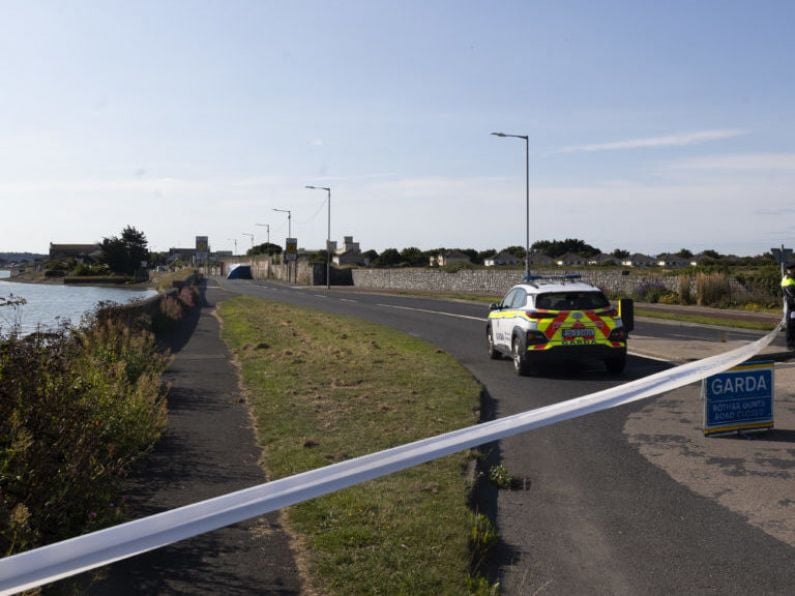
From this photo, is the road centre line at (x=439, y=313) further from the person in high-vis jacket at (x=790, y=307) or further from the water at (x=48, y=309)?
the person in high-vis jacket at (x=790, y=307)

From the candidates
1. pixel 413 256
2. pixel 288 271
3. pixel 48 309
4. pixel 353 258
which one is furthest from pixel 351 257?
pixel 48 309

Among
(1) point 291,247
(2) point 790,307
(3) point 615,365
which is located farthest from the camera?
(1) point 291,247

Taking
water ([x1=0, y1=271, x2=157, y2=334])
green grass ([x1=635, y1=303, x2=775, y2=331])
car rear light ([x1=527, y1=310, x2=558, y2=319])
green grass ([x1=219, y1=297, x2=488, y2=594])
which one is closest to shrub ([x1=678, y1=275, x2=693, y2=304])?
green grass ([x1=635, y1=303, x2=775, y2=331])

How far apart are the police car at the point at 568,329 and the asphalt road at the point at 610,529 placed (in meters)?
3.38

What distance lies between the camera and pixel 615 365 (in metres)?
13.8

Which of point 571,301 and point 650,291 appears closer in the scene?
point 571,301

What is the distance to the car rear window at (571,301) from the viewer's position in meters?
13.6

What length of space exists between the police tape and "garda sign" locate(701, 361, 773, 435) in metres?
5.21

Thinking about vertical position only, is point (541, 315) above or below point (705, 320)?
above

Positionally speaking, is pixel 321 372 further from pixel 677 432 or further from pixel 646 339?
pixel 646 339

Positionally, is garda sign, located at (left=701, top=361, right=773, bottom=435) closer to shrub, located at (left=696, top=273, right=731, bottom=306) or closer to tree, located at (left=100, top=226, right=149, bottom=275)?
shrub, located at (left=696, top=273, right=731, bottom=306)

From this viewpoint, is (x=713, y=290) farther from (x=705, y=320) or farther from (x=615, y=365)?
(x=615, y=365)

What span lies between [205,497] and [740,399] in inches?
233

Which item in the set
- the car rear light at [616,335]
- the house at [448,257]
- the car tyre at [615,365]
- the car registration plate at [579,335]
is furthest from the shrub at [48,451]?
the house at [448,257]
